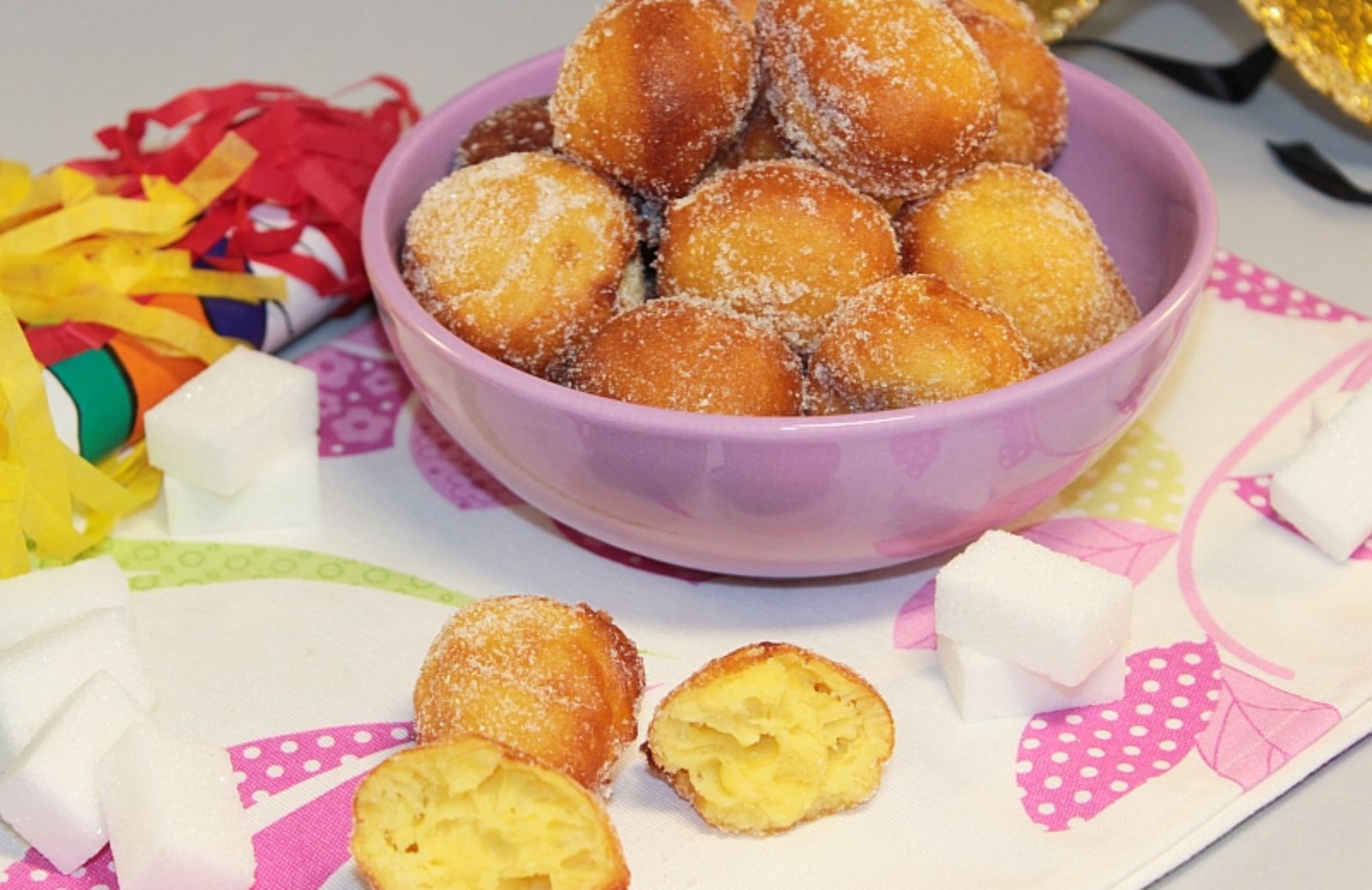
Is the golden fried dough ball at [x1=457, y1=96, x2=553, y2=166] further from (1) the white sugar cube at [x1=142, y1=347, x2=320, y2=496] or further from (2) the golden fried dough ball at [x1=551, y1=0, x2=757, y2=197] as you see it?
(1) the white sugar cube at [x1=142, y1=347, x2=320, y2=496]

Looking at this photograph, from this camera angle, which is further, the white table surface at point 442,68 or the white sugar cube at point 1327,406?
the white table surface at point 442,68

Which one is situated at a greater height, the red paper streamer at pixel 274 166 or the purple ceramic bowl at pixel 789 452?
the purple ceramic bowl at pixel 789 452

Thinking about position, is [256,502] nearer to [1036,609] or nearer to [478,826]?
[478,826]

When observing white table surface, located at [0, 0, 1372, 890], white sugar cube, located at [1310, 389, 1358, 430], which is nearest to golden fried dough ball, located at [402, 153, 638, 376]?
white sugar cube, located at [1310, 389, 1358, 430]

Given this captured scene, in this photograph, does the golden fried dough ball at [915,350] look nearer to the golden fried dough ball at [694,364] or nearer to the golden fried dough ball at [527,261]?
the golden fried dough ball at [694,364]

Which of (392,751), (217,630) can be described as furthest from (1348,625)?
(217,630)

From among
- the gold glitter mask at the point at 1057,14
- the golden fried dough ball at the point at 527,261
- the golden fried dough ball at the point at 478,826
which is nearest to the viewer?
the golden fried dough ball at the point at 478,826

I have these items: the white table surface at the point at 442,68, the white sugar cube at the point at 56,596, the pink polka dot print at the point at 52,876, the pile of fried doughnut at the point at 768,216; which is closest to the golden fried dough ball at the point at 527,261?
the pile of fried doughnut at the point at 768,216
